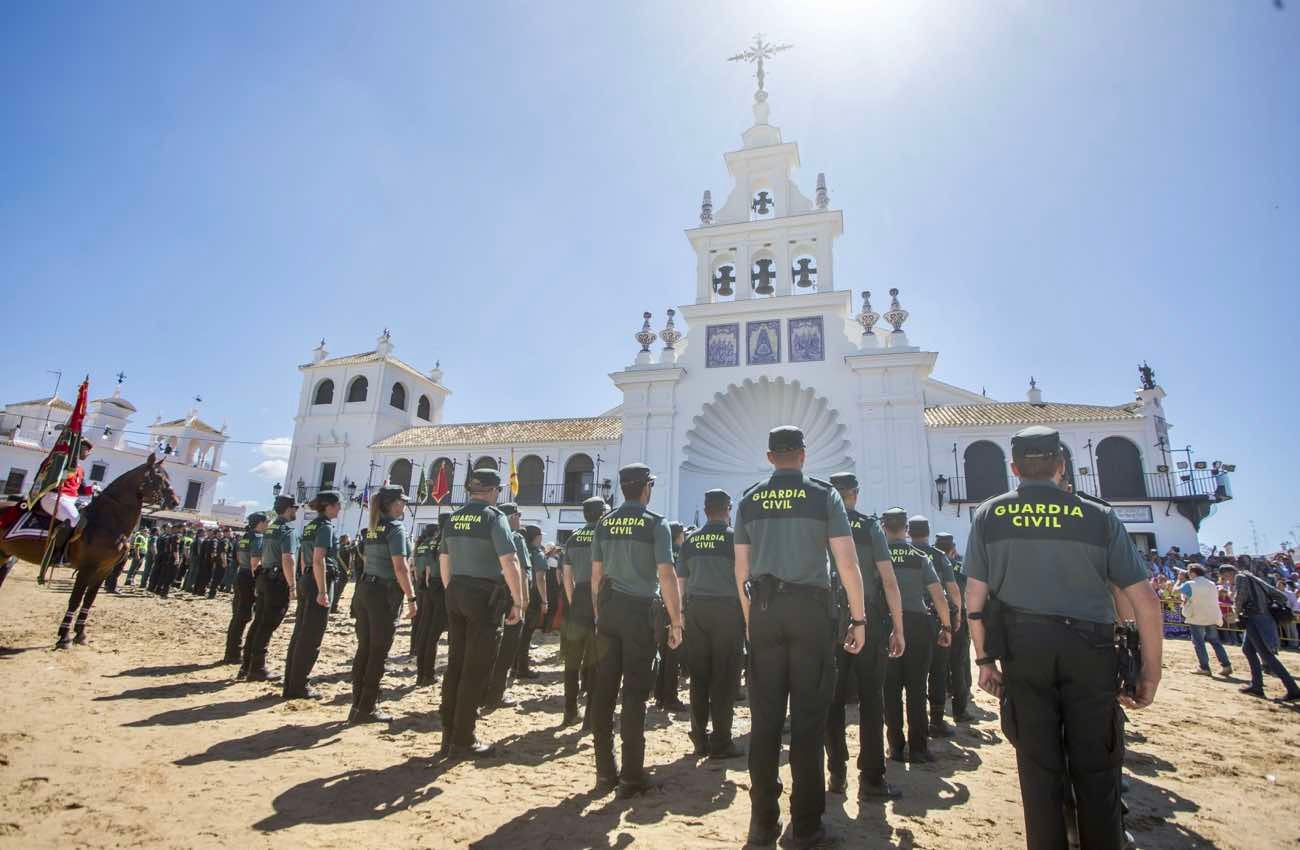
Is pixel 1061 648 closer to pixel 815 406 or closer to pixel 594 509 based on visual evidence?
pixel 594 509

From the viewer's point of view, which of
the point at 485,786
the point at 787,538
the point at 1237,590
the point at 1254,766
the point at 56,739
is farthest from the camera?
the point at 1237,590

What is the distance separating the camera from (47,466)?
27.6 ft

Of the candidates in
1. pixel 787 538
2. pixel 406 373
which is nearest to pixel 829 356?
pixel 787 538

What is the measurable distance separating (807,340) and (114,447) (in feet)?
160

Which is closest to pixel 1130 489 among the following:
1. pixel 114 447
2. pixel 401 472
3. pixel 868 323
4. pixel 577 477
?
pixel 868 323

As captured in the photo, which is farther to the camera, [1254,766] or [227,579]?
[227,579]

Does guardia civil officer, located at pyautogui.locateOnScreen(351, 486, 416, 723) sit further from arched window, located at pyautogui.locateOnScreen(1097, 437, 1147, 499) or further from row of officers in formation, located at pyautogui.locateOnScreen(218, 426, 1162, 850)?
arched window, located at pyautogui.locateOnScreen(1097, 437, 1147, 499)

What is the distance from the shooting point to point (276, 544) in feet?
22.0

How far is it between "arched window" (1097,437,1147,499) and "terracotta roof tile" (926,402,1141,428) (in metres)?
1.01

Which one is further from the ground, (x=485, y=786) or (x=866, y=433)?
(x=866, y=433)

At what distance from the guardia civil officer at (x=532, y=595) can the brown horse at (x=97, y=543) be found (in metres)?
5.28

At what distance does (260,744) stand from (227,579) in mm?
18470

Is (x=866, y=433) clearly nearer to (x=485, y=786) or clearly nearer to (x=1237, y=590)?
(x=1237, y=590)

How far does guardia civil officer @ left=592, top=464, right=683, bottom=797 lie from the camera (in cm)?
385
